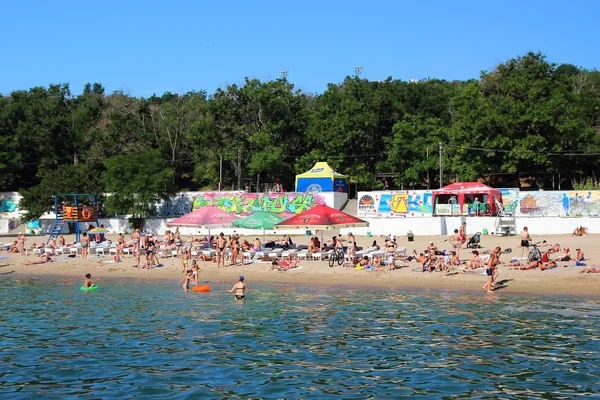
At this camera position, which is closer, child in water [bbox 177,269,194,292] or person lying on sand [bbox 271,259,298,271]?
child in water [bbox 177,269,194,292]

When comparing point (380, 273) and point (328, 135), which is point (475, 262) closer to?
point (380, 273)

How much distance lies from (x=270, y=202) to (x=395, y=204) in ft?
Result: 31.4

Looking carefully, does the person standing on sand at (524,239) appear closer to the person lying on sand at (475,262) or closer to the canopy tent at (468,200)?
the person lying on sand at (475,262)

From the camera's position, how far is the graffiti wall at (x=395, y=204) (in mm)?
46312

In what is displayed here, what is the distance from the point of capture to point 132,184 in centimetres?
4950

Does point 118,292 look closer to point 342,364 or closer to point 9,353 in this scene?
point 9,353

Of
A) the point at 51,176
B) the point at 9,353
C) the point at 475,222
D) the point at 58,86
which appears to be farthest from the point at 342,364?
the point at 58,86

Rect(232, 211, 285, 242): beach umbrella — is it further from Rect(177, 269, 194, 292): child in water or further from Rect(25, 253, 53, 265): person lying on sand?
Rect(25, 253, 53, 265): person lying on sand

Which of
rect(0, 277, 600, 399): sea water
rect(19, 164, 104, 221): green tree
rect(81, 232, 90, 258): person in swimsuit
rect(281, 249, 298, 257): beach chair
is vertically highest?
rect(19, 164, 104, 221): green tree

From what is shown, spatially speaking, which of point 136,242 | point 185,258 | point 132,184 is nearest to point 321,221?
point 185,258

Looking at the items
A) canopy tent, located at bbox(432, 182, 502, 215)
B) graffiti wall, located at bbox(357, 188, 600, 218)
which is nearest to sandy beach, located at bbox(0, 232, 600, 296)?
canopy tent, located at bbox(432, 182, 502, 215)

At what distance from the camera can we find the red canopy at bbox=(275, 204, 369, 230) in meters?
30.9

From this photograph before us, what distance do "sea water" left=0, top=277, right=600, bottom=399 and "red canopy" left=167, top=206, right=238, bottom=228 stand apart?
6941 mm

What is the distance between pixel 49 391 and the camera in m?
14.5
